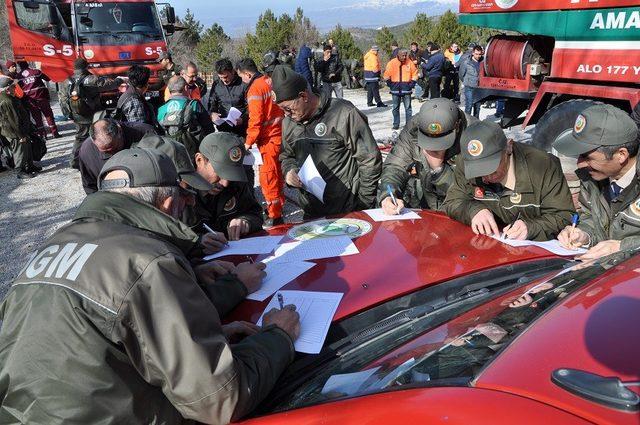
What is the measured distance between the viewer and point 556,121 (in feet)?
18.4

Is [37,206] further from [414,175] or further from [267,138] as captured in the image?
→ [414,175]

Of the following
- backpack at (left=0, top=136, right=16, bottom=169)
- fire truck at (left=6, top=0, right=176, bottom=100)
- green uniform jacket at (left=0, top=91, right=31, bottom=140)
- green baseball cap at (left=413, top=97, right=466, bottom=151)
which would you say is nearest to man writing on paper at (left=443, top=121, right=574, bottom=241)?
green baseball cap at (left=413, top=97, right=466, bottom=151)

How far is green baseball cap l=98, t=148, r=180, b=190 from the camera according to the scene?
1615mm

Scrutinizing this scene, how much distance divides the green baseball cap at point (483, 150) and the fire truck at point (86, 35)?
10180 mm

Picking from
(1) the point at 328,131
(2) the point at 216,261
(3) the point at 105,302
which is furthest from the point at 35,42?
(3) the point at 105,302

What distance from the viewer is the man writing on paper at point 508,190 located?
8.19 feet

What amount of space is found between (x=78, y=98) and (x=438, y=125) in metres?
7.08

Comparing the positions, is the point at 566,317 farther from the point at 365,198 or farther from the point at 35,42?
the point at 35,42

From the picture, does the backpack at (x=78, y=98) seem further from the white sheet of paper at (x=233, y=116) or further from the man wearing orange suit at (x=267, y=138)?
the man wearing orange suit at (x=267, y=138)

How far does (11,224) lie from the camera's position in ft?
22.1

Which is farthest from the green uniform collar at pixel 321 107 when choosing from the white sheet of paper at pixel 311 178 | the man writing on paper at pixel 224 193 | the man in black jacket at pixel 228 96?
the man in black jacket at pixel 228 96

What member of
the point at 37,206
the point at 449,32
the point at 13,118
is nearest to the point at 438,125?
the point at 37,206

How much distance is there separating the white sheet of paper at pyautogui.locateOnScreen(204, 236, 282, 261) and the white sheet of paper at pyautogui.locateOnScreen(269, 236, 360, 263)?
0.24ft

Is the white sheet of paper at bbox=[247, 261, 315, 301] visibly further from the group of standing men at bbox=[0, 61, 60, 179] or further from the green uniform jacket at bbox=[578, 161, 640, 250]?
the group of standing men at bbox=[0, 61, 60, 179]
